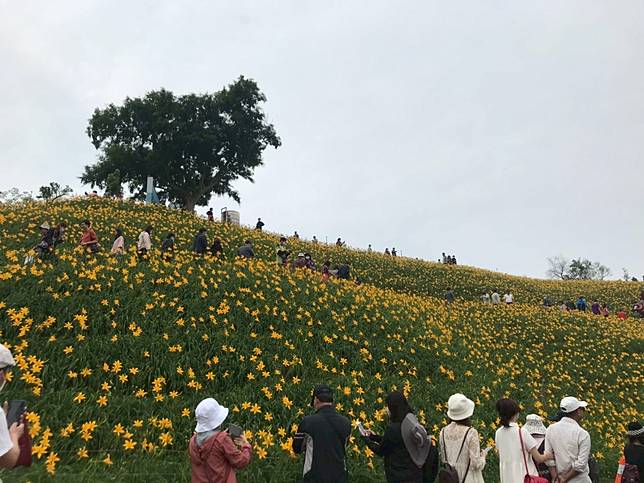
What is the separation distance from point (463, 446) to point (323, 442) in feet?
4.75

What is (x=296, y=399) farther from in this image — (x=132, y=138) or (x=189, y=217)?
(x=132, y=138)

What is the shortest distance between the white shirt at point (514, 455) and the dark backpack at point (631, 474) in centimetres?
112

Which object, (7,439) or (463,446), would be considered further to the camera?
(463,446)

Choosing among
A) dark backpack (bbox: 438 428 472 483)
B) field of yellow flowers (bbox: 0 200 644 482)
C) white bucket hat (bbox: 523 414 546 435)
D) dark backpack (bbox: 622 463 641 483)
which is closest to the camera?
dark backpack (bbox: 438 428 472 483)

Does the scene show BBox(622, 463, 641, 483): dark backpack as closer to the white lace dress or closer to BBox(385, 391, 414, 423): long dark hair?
the white lace dress

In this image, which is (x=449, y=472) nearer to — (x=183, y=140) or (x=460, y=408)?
(x=460, y=408)

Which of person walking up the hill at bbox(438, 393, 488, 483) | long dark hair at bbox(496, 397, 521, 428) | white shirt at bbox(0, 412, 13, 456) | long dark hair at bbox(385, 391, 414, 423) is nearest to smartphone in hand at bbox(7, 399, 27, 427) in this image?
white shirt at bbox(0, 412, 13, 456)

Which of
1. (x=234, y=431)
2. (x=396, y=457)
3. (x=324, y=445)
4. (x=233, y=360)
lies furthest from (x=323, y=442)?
(x=233, y=360)

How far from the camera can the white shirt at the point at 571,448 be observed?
4.88 metres

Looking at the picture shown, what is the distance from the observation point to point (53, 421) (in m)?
5.91

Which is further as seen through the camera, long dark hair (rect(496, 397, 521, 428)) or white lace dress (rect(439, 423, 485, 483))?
long dark hair (rect(496, 397, 521, 428))

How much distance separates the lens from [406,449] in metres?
4.41

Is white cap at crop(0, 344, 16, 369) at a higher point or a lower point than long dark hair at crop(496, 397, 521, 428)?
higher

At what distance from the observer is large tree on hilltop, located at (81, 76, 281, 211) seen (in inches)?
1645
